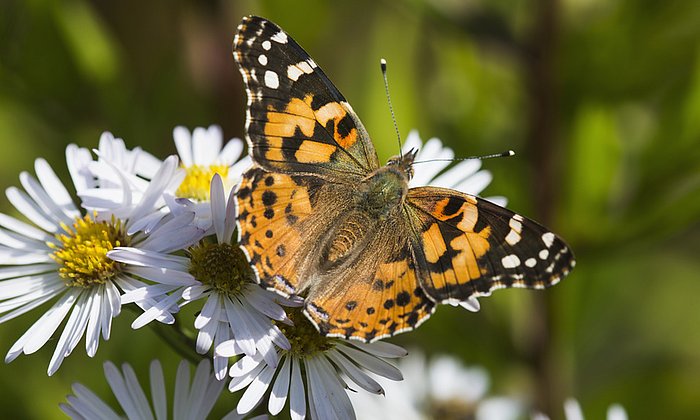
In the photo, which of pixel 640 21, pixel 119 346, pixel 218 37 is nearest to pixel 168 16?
pixel 218 37

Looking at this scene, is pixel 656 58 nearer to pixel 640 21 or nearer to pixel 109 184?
pixel 640 21

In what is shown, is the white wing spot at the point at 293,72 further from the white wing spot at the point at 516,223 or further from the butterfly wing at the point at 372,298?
the white wing spot at the point at 516,223

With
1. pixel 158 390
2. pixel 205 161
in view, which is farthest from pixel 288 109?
pixel 158 390

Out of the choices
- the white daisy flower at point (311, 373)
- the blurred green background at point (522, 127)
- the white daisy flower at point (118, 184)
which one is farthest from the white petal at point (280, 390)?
the blurred green background at point (522, 127)

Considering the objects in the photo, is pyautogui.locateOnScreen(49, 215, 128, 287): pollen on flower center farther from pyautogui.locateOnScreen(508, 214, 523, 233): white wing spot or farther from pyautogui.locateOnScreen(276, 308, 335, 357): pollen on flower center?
pyautogui.locateOnScreen(508, 214, 523, 233): white wing spot

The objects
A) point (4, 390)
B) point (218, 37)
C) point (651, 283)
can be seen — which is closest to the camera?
point (4, 390)

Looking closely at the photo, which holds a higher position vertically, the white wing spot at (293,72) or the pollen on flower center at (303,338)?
the white wing spot at (293,72)
